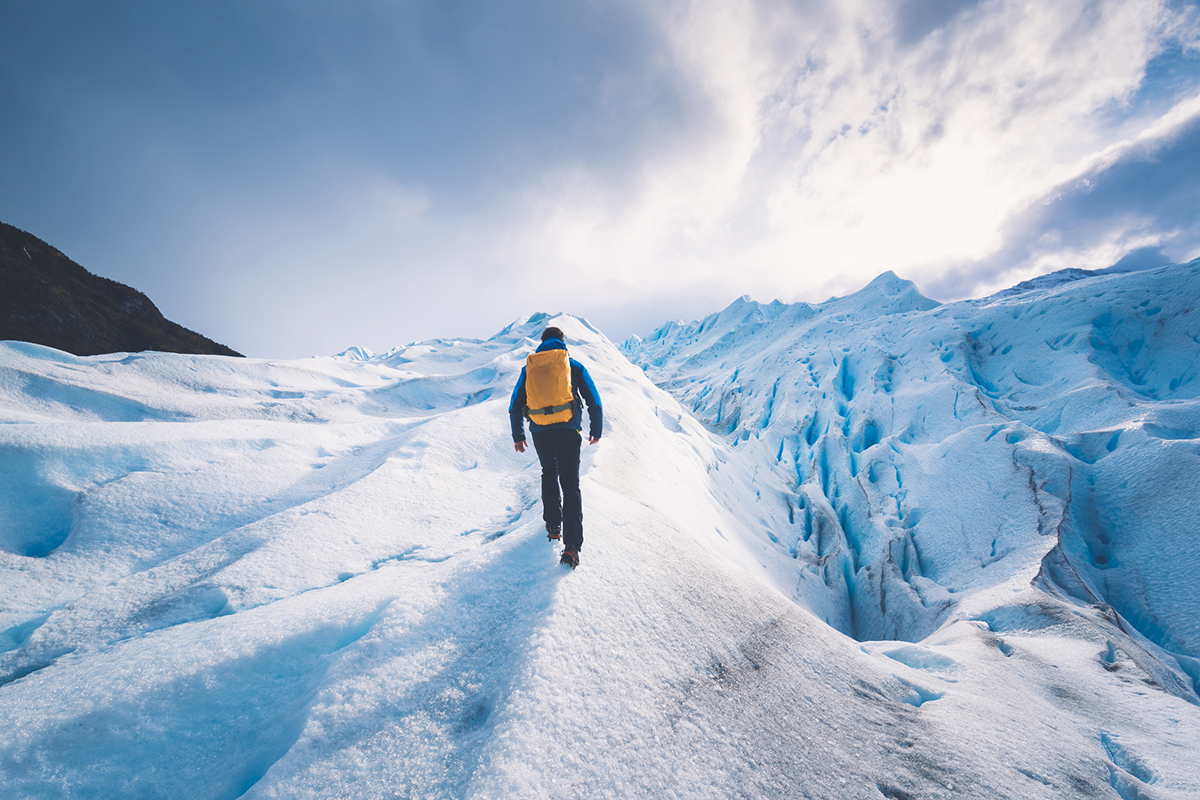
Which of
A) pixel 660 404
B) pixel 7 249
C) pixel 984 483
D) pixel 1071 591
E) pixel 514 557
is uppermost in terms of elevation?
pixel 7 249

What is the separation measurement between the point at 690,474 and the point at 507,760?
7.94 m

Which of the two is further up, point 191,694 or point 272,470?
point 272,470

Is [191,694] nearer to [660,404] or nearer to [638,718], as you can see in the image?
[638,718]

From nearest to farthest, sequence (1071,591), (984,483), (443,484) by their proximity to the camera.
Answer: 1. (443,484)
2. (1071,591)
3. (984,483)

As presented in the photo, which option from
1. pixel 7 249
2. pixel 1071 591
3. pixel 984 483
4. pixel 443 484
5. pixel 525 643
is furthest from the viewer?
pixel 7 249

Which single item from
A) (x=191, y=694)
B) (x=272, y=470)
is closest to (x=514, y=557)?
(x=191, y=694)

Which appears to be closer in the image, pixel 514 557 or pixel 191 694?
pixel 191 694

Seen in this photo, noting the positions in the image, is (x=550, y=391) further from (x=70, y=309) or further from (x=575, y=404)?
(x=70, y=309)

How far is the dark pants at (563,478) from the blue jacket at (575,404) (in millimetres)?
85

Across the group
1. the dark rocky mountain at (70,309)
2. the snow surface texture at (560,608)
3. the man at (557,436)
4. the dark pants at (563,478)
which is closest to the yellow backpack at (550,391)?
the man at (557,436)

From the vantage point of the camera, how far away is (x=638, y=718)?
7.38 ft

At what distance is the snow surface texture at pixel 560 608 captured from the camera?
6.91ft

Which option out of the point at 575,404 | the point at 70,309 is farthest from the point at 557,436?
the point at 70,309

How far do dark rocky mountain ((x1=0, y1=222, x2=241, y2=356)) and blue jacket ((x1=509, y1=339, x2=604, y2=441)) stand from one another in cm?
2487
